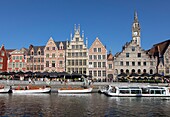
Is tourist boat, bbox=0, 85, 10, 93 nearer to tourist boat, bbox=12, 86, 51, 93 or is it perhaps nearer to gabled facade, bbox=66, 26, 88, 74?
tourist boat, bbox=12, 86, 51, 93

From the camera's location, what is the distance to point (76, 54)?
58.9m

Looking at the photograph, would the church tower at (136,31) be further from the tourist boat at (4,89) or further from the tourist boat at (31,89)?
the tourist boat at (4,89)

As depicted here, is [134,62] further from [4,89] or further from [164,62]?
[4,89]

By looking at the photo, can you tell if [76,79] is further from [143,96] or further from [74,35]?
[143,96]

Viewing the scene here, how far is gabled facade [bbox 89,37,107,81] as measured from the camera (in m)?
58.0

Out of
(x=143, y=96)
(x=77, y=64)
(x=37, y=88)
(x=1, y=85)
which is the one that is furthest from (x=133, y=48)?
(x=1, y=85)

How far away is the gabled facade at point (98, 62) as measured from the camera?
57969 millimetres

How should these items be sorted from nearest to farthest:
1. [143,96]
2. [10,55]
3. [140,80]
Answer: [143,96] < [140,80] < [10,55]

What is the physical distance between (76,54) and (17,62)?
18.7 metres

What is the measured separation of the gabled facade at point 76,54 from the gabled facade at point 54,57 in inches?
79.9

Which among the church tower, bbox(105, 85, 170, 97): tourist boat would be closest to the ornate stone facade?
bbox(105, 85, 170, 97): tourist boat

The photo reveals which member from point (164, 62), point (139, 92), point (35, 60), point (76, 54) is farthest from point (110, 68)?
point (35, 60)

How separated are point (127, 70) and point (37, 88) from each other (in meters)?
27.9

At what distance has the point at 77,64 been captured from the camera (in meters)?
58.6
